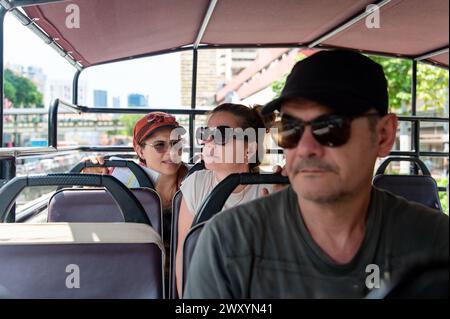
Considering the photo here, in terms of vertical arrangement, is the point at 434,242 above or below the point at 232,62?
below

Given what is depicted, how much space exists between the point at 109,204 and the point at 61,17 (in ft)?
4.06

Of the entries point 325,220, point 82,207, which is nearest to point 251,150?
point 82,207

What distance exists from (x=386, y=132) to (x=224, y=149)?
43.5 inches

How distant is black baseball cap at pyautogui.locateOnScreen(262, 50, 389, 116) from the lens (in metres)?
1.05

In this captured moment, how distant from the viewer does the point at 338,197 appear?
1.09 metres

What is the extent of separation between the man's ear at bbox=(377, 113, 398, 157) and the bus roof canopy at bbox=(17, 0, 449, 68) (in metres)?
2.06

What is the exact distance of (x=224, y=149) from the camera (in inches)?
87.4

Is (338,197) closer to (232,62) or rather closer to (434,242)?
(434,242)

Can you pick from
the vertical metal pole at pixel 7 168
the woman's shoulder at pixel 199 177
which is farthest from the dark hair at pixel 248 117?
the vertical metal pole at pixel 7 168

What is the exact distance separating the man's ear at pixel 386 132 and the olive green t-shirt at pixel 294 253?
0.41 ft

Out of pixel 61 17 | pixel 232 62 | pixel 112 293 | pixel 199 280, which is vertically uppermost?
pixel 232 62
